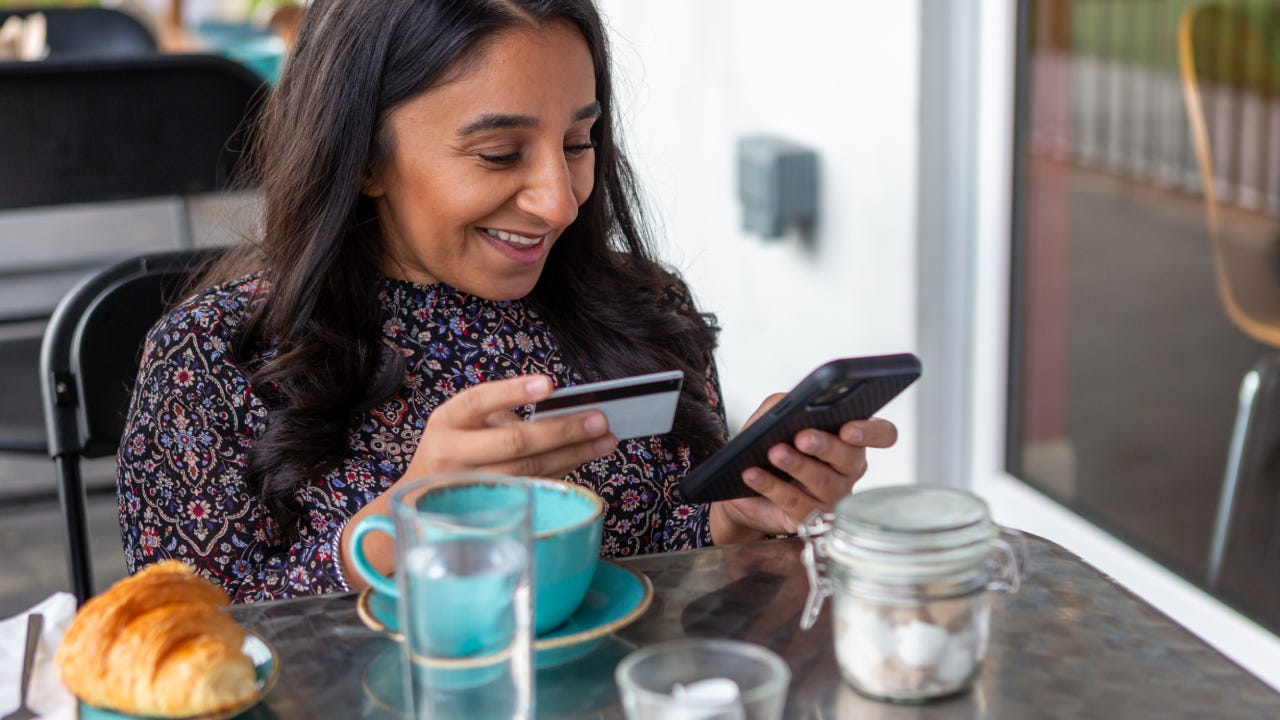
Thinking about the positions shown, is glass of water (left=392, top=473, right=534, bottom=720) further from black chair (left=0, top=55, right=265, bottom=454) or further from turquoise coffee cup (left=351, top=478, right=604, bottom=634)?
black chair (left=0, top=55, right=265, bottom=454)

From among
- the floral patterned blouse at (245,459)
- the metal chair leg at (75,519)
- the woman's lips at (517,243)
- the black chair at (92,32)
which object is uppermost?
the black chair at (92,32)

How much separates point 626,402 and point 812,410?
0.13 metres

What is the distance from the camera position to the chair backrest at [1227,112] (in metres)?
1.90

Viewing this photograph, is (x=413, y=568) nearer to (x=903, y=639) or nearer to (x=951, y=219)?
(x=903, y=639)

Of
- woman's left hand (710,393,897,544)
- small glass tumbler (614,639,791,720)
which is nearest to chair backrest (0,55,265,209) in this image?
woman's left hand (710,393,897,544)

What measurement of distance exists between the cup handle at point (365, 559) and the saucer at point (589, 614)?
0.03m

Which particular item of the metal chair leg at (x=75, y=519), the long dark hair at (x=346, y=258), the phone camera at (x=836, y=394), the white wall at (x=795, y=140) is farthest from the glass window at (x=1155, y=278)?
the metal chair leg at (x=75, y=519)

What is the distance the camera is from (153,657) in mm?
712

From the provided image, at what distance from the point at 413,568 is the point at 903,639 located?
10.2 inches

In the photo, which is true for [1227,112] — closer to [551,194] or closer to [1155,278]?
[1155,278]

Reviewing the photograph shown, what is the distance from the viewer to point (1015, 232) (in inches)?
86.9

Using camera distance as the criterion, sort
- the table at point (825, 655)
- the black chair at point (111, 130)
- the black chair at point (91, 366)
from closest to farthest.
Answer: the table at point (825, 655) < the black chair at point (91, 366) < the black chair at point (111, 130)

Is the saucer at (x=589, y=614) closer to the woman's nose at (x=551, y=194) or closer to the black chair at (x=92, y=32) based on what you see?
the woman's nose at (x=551, y=194)

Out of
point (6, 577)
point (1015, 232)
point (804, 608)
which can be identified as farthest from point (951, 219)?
point (6, 577)
